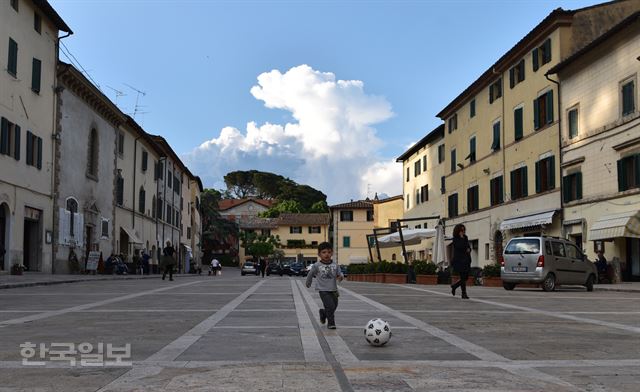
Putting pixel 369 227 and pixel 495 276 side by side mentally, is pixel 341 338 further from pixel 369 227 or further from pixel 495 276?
pixel 369 227

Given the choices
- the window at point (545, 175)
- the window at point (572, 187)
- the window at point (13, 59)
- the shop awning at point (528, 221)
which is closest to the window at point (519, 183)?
the shop awning at point (528, 221)

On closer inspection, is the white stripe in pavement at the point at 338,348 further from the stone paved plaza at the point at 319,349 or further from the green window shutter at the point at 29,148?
the green window shutter at the point at 29,148

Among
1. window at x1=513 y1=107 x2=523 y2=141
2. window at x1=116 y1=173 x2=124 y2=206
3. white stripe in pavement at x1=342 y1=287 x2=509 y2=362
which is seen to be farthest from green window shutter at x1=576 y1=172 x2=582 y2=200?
window at x1=116 y1=173 x2=124 y2=206

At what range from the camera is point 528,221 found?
110 feet

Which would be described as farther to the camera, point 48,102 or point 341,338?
point 48,102

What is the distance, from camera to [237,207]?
12194 centimetres

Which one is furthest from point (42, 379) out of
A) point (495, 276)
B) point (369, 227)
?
point (369, 227)

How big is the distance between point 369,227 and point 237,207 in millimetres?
42378

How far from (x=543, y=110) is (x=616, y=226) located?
9434 millimetres

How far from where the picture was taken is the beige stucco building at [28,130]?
26.8 meters

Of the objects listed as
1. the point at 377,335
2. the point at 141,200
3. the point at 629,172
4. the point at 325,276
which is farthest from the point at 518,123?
the point at 377,335

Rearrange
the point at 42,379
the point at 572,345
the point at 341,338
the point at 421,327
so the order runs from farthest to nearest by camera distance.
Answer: the point at 421,327, the point at 341,338, the point at 572,345, the point at 42,379

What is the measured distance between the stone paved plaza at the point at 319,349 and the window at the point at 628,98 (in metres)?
15.8

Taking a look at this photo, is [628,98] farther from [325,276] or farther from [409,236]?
[325,276]
